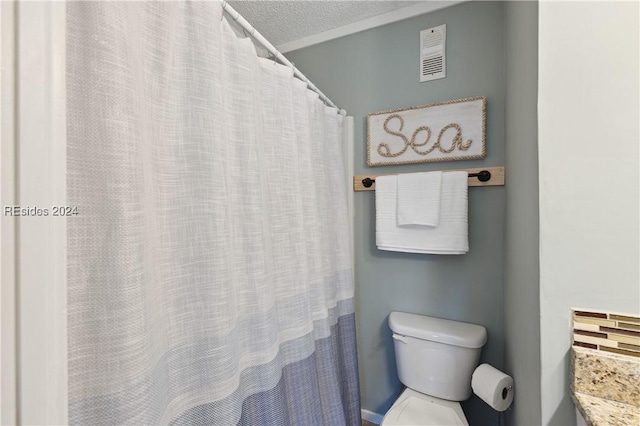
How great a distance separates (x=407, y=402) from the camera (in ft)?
4.21

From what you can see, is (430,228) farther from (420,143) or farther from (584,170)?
(584,170)

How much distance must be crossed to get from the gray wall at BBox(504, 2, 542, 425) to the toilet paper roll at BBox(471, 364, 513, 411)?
4 centimetres

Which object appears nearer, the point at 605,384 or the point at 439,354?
the point at 605,384

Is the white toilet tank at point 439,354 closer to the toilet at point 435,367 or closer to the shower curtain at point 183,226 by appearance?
the toilet at point 435,367

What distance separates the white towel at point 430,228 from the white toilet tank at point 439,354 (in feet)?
1.20

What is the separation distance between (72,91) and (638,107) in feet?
3.63

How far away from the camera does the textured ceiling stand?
151 cm

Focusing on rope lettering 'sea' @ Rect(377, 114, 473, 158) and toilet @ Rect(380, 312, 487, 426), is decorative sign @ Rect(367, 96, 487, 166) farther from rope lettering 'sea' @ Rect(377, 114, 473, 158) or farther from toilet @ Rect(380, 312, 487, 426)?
toilet @ Rect(380, 312, 487, 426)

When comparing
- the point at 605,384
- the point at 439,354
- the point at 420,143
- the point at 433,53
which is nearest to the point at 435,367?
the point at 439,354

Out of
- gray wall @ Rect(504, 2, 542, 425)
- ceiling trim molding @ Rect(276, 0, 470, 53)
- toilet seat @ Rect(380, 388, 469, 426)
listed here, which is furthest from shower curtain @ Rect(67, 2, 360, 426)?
ceiling trim molding @ Rect(276, 0, 470, 53)

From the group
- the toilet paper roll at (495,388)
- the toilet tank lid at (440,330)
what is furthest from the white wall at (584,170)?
the toilet tank lid at (440,330)

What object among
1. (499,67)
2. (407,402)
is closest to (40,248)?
(407,402)

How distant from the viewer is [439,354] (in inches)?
Result: 51.1

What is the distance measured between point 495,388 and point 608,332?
566mm
